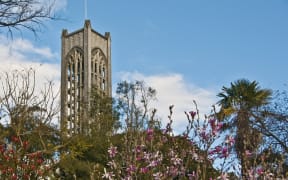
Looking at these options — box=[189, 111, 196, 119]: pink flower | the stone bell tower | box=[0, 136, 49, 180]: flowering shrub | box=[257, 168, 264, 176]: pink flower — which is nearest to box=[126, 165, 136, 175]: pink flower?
box=[189, 111, 196, 119]: pink flower

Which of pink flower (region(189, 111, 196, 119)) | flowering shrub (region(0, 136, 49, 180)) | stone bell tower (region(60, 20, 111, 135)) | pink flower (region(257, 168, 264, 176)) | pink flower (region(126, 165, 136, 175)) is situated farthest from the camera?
stone bell tower (region(60, 20, 111, 135))

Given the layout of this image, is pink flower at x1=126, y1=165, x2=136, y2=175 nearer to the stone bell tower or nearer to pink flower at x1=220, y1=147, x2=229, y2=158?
pink flower at x1=220, y1=147, x2=229, y2=158

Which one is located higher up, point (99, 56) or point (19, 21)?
point (99, 56)

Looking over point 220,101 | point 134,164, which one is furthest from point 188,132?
point 220,101

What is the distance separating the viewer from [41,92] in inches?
514

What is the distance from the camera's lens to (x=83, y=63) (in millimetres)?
45281

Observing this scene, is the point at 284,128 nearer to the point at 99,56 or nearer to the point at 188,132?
the point at 188,132

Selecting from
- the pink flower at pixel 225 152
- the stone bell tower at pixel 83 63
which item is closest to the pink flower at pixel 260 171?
the pink flower at pixel 225 152

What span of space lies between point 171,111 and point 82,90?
136 ft

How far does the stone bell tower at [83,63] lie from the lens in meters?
44.8

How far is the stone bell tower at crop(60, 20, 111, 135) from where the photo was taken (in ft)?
147

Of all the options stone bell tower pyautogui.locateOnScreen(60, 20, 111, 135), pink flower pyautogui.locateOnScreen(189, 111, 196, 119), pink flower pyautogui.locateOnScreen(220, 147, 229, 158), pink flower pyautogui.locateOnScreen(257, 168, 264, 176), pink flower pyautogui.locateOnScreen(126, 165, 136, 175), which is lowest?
pink flower pyautogui.locateOnScreen(257, 168, 264, 176)

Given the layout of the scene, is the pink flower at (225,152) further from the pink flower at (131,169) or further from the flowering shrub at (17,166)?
the flowering shrub at (17,166)

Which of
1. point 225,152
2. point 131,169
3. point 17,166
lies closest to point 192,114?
point 225,152
